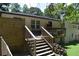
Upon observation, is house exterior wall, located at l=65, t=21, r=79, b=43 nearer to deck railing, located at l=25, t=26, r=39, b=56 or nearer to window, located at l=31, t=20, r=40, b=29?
deck railing, located at l=25, t=26, r=39, b=56

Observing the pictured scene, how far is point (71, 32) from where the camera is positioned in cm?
534

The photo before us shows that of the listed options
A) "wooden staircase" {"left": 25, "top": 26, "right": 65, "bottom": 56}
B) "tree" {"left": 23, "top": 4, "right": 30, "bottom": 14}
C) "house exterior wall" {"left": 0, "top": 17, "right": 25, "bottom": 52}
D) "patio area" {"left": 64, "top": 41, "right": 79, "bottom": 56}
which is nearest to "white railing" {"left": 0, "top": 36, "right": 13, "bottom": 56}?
"house exterior wall" {"left": 0, "top": 17, "right": 25, "bottom": 52}

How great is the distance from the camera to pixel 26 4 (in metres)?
5.14

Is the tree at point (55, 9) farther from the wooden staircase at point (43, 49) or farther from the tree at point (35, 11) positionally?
the wooden staircase at point (43, 49)

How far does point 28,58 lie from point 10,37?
77 centimetres

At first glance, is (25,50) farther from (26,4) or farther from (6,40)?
(26,4)

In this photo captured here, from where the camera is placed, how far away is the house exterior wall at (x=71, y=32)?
513cm

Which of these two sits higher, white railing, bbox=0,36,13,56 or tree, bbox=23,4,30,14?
tree, bbox=23,4,30,14

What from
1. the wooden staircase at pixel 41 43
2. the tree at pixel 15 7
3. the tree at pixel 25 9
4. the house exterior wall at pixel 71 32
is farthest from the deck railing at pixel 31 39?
the house exterior wall at pixel 71 32

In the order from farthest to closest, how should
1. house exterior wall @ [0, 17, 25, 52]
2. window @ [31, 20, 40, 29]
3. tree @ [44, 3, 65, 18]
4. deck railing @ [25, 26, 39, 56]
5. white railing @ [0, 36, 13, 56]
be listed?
window @ [31, 20, 40, 29]
deck railing @ [25, 26, 39, 56]
house exterior wall @ [0, 17, 25, 52]
white railing @ [0, 36, 13, 56]
tree @ [44, 3, 65, 18]

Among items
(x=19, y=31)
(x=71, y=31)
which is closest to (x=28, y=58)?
(x=19, y=31)

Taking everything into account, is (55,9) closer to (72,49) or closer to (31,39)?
(72,49)

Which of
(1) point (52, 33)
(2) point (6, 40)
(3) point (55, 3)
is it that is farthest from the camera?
(1) point (52, 33)

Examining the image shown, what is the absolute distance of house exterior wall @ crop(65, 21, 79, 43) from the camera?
5129mm
